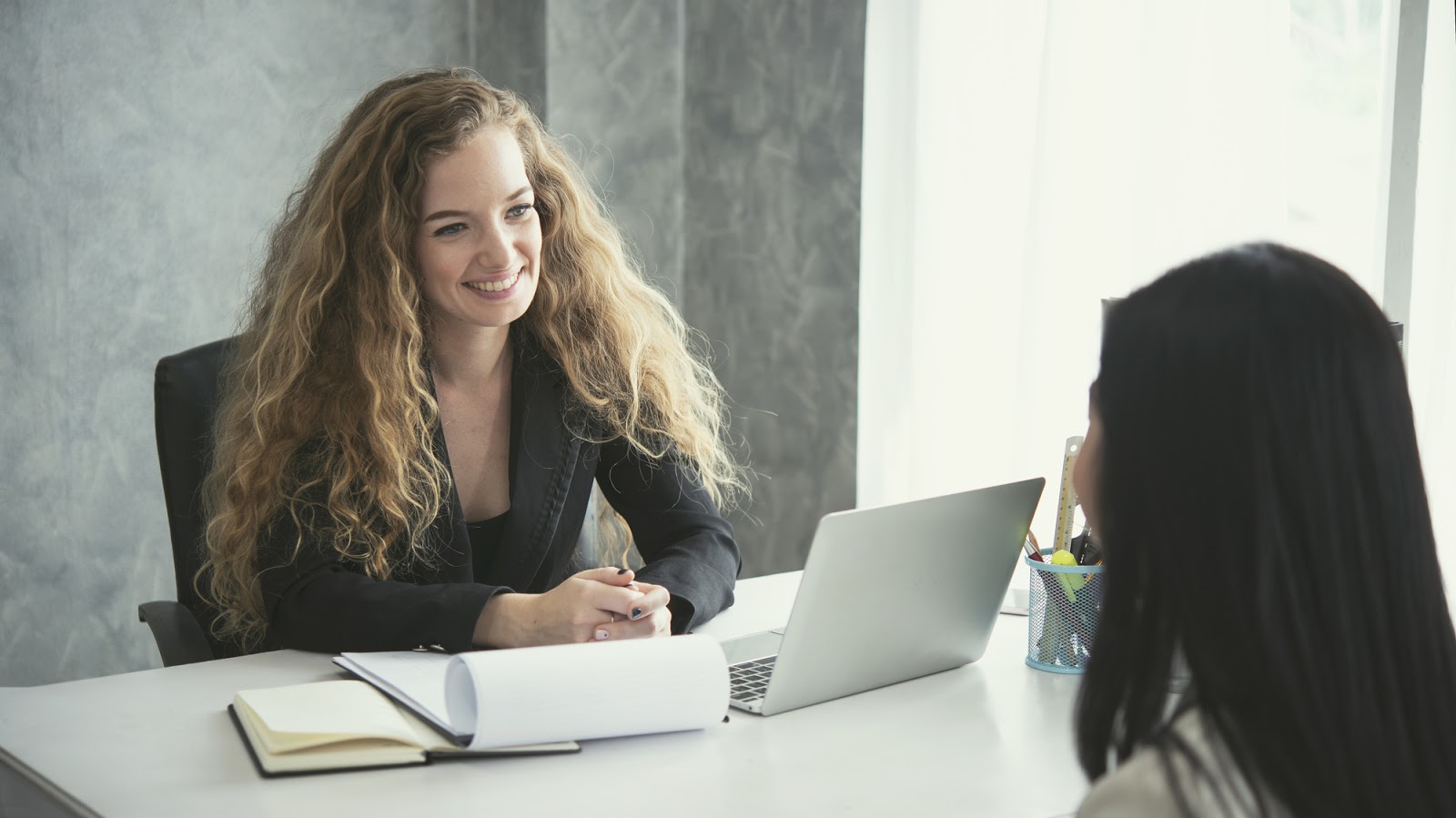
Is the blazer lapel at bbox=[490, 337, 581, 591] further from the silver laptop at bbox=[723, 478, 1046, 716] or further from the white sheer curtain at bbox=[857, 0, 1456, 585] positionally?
the white sheer curtain at bbox=[857, 0, 1456, 585]

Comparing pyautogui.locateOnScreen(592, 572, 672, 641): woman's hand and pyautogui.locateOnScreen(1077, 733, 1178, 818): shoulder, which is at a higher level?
pyautogui.locateOnScreen(1077, 733, 1178, 818): shoulder

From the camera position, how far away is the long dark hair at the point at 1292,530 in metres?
0.64

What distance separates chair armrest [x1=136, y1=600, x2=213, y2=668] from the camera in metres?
1.62

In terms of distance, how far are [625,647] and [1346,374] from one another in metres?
0.67

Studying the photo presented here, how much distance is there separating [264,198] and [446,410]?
1427 mm

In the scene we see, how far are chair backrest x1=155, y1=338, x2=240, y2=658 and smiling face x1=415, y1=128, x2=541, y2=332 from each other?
1.12 feet

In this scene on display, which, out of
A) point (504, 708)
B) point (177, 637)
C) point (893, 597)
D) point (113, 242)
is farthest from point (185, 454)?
point (113, 242)

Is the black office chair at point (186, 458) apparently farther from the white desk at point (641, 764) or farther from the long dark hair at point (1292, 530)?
the long dark hair at point (1292, 530)

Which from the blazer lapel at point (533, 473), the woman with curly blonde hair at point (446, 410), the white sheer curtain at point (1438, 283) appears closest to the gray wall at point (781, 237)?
the woman with curly blonde hair at point (446, 410)

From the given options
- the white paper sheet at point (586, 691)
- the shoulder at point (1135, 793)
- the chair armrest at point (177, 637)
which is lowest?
the chair armrest at point (177, 637)

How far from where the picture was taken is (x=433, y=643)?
1.41 metres

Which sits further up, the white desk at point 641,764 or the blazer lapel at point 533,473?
the blazer lapel at point 533,473

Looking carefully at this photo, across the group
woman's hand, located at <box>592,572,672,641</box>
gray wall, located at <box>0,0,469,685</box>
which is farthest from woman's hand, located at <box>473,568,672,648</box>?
gray wall, located at <box>0,0,469,685</box>

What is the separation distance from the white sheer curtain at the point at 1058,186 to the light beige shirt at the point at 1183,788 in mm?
1507
